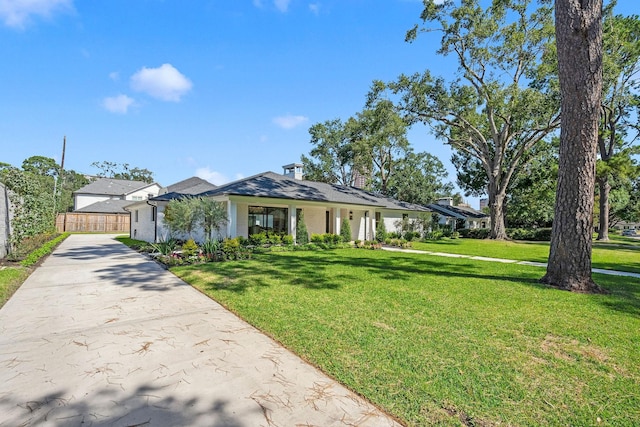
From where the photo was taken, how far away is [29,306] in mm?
5285

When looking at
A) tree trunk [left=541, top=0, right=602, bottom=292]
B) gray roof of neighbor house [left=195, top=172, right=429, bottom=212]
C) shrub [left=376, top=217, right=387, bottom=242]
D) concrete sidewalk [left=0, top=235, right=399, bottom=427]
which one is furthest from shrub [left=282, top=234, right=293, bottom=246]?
tree trunk [left=541, top=0, right=602, bottom=292]

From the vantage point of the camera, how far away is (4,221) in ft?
33.4

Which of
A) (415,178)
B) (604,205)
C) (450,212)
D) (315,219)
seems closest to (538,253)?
(315,219)

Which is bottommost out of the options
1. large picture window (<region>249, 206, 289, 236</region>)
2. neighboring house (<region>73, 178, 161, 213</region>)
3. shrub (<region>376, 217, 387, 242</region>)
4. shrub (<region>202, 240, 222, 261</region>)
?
shrub (<region>202, 240, 222, 261</region>)

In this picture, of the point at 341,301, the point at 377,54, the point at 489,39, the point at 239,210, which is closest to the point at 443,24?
the point at 489,39

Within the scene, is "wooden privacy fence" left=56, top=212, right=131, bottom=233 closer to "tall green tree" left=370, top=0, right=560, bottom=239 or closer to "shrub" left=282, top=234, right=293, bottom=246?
"shrub" left=282, top=234, right=293, bottom=246

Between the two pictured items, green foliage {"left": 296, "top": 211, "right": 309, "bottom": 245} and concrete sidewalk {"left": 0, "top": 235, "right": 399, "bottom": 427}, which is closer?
concrete sidewalk {"left": 0, "top": 235, "right": 399, "bottom": 427}

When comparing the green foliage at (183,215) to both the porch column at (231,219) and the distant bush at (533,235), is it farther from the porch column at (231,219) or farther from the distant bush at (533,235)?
the distant bush at (533,235)

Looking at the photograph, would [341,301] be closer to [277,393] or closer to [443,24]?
[277,393]

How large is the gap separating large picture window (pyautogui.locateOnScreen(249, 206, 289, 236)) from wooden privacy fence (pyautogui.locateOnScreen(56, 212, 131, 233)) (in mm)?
24068

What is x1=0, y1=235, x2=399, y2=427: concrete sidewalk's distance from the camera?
2387mm

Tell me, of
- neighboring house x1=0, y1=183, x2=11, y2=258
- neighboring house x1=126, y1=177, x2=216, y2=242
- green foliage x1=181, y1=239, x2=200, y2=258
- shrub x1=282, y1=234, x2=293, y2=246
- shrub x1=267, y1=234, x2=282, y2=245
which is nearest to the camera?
neighboring house x1=0, y1=183, x2=11, y2=258

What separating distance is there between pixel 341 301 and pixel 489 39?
71.5 feet

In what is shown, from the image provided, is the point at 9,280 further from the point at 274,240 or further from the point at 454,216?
the point at 454,216
